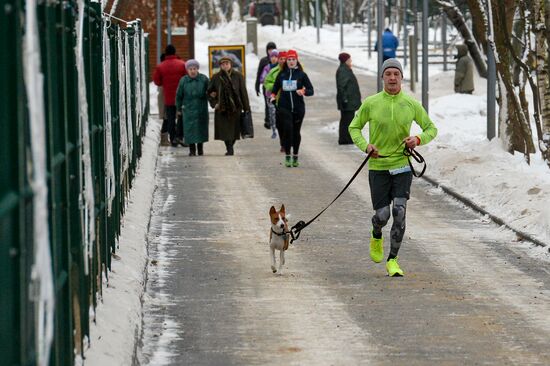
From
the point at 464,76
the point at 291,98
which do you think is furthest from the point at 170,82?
the point at 464,76

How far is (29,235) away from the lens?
5.26 m

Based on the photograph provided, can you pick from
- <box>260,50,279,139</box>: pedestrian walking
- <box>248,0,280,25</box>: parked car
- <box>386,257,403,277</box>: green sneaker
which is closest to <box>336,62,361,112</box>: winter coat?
<box>260,50,279,139</box>: pedestrian walking

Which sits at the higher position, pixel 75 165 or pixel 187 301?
pixel 75 165

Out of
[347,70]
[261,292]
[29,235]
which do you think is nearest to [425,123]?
[261,292]

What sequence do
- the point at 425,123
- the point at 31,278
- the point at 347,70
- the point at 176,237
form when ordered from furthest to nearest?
1. the point at 347,70
2. the point at 176,237
3. the point at 425,123
4. the point at 31,278

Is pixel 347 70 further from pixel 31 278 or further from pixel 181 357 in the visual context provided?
pixel 31 278

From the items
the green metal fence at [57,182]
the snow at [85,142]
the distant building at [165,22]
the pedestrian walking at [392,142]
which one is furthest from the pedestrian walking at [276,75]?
the distant building at [165,22]

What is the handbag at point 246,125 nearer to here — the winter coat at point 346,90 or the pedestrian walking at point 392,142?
the winter coat at point 346,90

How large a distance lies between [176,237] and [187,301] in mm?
3846

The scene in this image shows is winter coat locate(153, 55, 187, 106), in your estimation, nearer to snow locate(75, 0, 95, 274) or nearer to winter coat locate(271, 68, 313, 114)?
winter coat locate(271, 68, 313, 114)

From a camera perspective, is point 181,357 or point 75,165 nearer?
point 75,165

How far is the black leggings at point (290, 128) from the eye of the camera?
22344mm

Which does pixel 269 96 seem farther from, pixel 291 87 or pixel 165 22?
pixel 165 22

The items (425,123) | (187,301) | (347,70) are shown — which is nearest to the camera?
(187,301)
